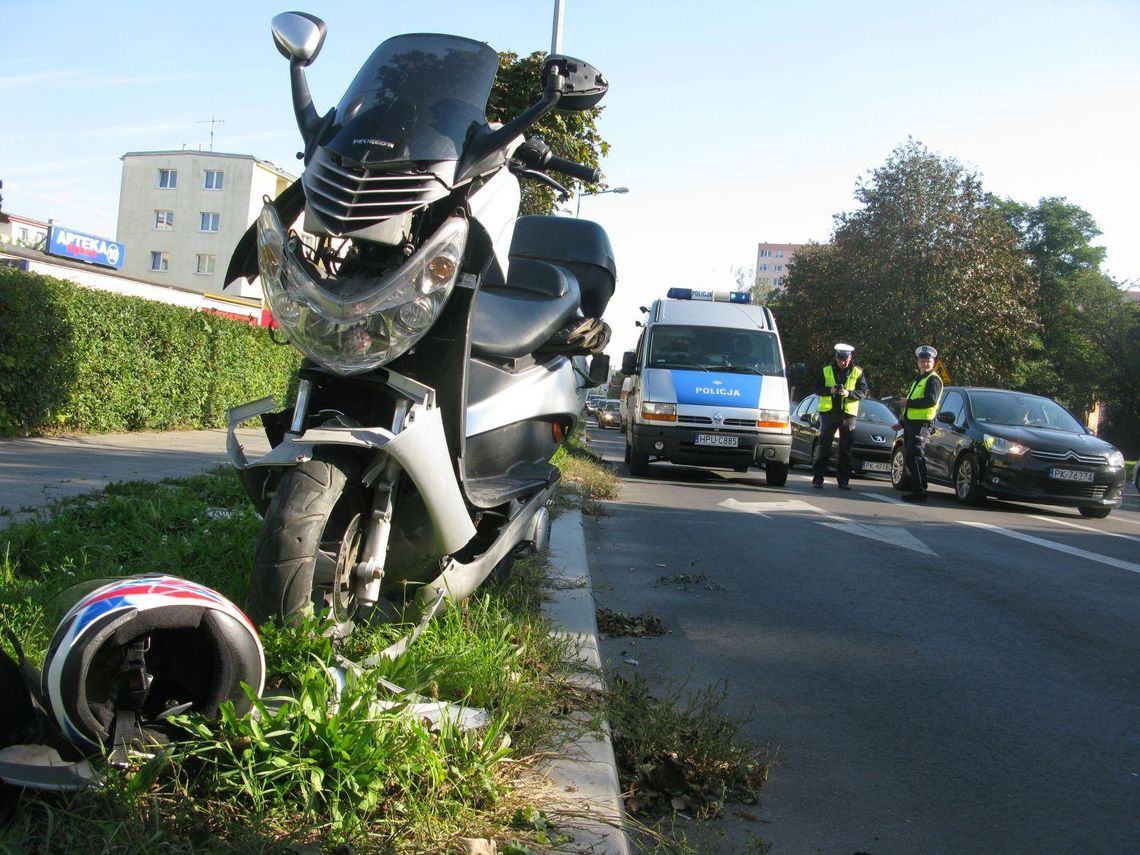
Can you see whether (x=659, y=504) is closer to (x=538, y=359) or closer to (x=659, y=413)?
(x=659, y=413)

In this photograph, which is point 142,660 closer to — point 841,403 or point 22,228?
point 841,403

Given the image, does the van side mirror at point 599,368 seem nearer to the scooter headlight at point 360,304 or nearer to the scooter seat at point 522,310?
the scooter seat at point 522,310

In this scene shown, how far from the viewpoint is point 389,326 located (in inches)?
121

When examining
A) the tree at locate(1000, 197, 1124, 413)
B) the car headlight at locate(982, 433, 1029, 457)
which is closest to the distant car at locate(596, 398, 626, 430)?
the tree at locate(1000, 197, 1124, 413)

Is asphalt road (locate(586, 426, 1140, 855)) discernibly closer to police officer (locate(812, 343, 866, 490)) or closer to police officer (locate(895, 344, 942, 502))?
police officer (locate(895, 344, 942, 502))

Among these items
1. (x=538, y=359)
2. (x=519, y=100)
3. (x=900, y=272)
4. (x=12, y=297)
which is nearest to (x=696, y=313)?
(x=519, y=100)

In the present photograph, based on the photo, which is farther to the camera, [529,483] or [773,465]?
[773,465]

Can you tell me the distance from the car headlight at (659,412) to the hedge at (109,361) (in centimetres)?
475

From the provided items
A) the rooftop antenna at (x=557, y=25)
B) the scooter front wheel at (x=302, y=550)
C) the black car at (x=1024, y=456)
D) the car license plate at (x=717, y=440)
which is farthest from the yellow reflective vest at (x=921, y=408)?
the scooter front wheel at (x=302, y=550)

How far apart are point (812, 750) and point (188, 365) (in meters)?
11.9

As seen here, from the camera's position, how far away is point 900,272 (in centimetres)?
4028

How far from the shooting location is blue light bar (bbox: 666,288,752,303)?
16.8m

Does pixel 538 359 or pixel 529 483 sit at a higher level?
pixel 538 359

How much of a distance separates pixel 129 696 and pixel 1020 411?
44.8 ft
